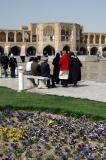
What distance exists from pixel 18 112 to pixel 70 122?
1551 millimetres

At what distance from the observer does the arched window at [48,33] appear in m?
108

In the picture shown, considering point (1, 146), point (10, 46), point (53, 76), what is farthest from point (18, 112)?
point (10, 46)

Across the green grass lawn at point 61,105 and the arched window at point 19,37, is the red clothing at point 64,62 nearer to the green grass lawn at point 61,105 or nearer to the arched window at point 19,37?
the green grass lawn at point 61,105

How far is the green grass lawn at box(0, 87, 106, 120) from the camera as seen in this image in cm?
1009

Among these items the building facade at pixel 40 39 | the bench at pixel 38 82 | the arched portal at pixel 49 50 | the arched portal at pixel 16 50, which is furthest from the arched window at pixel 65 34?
the bench at pixel 38 82

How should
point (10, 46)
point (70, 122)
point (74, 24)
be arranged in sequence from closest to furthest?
point (70, 122), point (10, 46), point (74, 24)

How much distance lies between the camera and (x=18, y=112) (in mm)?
10289

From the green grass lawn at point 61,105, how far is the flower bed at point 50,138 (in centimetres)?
37

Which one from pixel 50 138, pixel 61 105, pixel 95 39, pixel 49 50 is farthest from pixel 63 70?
pixel 95 39

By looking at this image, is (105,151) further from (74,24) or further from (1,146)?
(74,24)

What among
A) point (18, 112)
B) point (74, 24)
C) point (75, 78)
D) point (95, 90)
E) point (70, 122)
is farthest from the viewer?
point (74, 24)

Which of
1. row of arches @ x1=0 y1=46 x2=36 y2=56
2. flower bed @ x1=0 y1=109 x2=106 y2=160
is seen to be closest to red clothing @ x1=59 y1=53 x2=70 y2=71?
flower bed @ x1=0 y1=109 x2=106 y2=160

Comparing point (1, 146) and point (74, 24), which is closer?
point (1, 146)

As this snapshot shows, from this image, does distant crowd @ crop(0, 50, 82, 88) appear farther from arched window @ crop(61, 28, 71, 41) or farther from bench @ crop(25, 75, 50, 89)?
arched window @ crop(61, 28, 71, 41)
